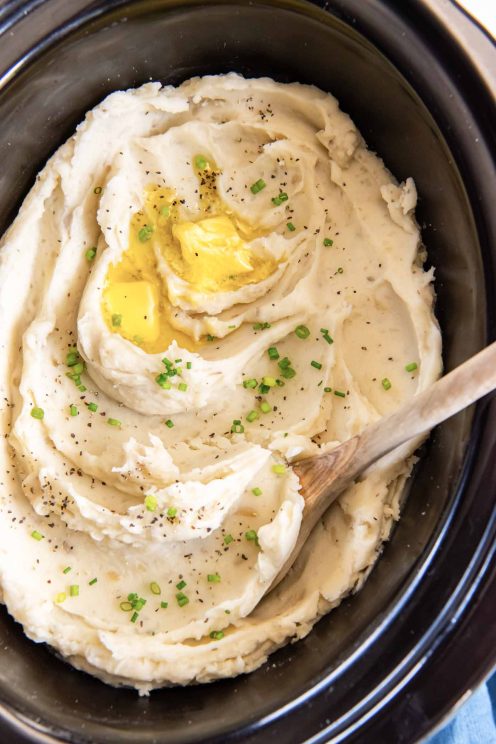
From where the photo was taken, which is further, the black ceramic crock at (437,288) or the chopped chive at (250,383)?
the chopped chive at (250,383)

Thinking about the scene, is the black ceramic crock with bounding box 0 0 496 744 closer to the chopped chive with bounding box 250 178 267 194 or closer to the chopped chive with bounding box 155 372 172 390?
the chopped chive with bounding box 250 178 267 194

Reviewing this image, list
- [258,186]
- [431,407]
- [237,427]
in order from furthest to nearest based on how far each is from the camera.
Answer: [258,186]
[237,427]
[431,407]

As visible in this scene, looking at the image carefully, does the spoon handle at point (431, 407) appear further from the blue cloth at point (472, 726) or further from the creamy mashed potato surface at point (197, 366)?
the blue cloth at point (472, 726)

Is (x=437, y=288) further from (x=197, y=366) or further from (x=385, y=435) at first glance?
(x=197, y=366)

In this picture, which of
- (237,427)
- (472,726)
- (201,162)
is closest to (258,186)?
(201,162)

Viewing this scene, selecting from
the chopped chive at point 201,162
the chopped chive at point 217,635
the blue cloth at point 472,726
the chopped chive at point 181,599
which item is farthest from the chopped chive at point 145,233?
the blue cloth at point 472,726

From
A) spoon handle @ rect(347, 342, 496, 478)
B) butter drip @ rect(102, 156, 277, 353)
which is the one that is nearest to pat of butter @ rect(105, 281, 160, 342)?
butter drip @ rect(102, 156, 277, 353)

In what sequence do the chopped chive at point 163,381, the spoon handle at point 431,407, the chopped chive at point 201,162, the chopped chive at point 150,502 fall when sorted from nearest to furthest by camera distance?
the spoon handle at point 431,407
the chopped chive at point 150,502
the chopped chive at point 163,381
the chopped chive at point 201,162
